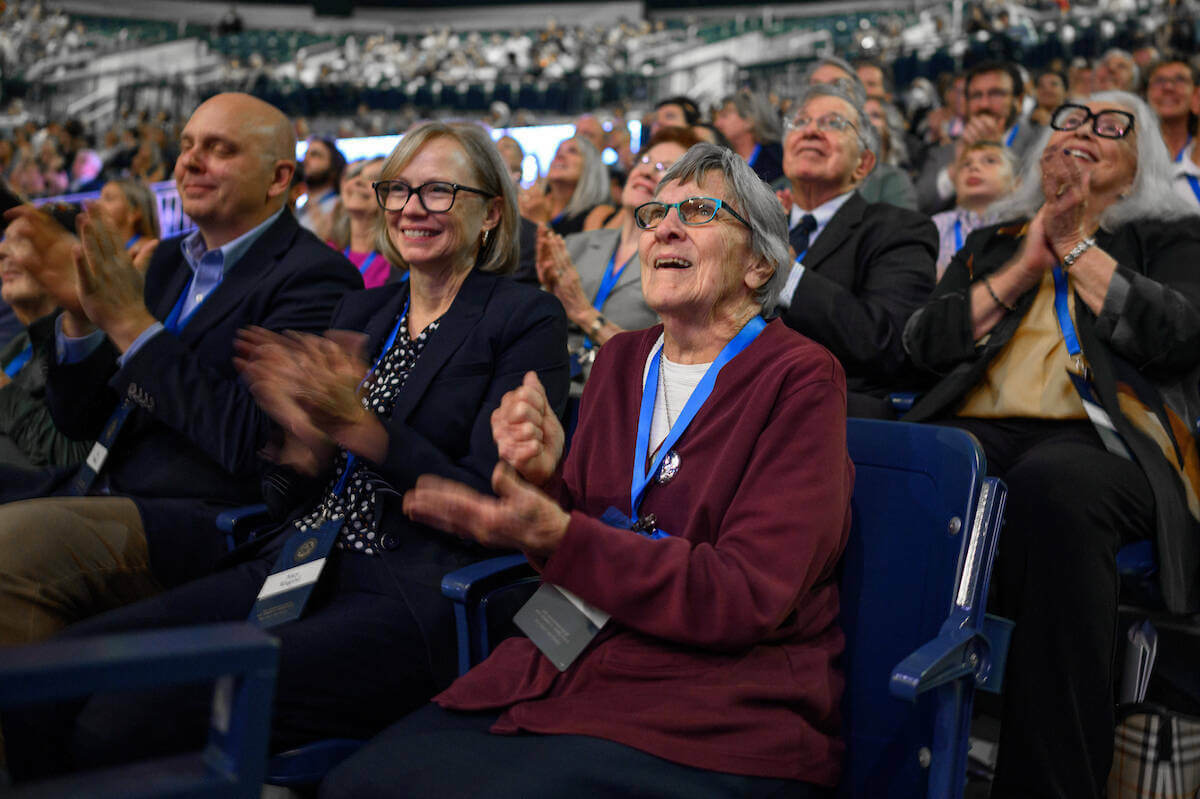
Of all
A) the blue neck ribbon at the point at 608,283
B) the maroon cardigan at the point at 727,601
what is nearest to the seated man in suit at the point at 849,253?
the blue neck ribbon at the point at 608,283

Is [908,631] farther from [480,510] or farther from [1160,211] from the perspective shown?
[1160,211]

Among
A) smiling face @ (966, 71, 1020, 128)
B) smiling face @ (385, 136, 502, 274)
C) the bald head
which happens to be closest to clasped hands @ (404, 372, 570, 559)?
smiling face @ (385, 136, 502, 274)

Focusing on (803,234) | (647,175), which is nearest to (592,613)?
(803,234)

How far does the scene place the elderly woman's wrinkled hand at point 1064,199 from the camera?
2158mm

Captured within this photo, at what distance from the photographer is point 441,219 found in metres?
2.02

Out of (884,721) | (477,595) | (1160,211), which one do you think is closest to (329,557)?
(477,595)

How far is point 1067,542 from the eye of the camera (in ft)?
6.36

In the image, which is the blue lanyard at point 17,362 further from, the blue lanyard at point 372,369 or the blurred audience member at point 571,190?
the blurred audience member at point 571,190

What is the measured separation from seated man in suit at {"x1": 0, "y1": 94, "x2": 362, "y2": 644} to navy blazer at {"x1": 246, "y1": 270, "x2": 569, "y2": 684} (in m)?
0.22

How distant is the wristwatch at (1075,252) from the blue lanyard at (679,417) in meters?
0.95

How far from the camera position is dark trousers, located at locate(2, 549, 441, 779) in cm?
149

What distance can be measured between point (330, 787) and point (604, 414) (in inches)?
27.5

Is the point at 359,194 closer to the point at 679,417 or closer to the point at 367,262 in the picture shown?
the point at 367,262

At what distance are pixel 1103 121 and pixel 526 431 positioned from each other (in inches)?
68.8
